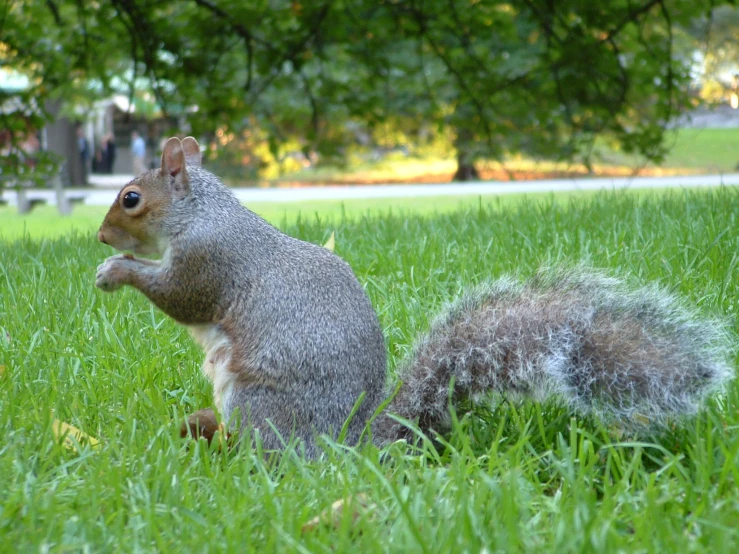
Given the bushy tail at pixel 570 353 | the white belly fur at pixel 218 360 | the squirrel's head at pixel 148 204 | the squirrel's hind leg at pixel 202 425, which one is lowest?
the squirrel's hind leg at pixel 202 425

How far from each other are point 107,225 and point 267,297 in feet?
1.65

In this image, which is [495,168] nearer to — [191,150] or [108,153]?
[108,153]

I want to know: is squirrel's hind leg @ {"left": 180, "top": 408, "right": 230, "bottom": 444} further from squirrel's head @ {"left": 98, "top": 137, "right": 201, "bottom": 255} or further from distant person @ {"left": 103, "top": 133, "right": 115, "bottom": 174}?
distant person @ {"left": 103, "top": 133, "right": 115, "bottom": 174}

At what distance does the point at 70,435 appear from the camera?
154 cm

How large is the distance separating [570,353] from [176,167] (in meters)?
0.96

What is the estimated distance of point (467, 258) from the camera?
2830 millimetres

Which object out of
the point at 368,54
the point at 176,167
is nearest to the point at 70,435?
the point at 176,167

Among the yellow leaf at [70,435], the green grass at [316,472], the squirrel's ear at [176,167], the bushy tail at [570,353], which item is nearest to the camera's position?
the green grass at [316,472]

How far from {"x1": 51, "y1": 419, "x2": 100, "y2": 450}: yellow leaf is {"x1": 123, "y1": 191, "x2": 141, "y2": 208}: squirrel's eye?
522 millimetres

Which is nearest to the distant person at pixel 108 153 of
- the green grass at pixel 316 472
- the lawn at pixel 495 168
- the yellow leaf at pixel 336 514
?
the lawn at pixel 495 168

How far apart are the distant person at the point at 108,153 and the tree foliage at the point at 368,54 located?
16321 millimetres

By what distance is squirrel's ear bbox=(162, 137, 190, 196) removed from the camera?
1.87 metres

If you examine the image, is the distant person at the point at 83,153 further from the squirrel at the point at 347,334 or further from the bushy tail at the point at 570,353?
the bushy tail at the point at 570,353

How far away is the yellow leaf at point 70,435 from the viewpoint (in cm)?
151
